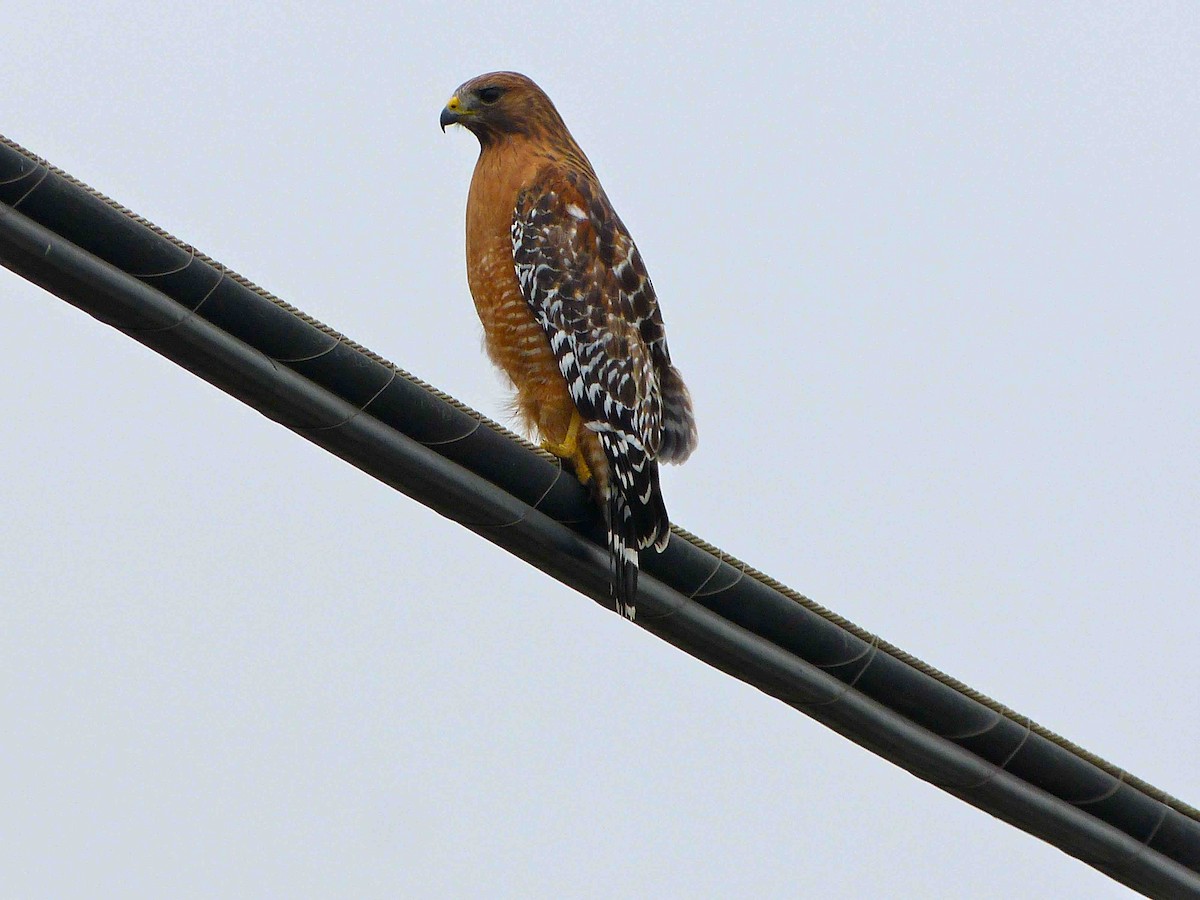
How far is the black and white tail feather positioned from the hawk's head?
1.05ft

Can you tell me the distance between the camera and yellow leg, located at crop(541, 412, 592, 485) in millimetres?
5965

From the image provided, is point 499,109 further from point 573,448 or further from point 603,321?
point 573,448

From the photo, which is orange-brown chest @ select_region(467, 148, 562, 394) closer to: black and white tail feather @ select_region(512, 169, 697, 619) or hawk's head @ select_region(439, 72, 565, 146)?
black and white tail feather @ select_region(512, 169, 697, 619)

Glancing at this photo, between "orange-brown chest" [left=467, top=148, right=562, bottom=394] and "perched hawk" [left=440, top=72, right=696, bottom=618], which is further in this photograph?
"orange-brown chest" [left=467, top=148, right=562, bottom=394]

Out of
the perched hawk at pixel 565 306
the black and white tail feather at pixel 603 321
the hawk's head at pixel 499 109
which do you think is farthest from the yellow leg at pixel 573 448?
the hawk's head at pixel 499 109

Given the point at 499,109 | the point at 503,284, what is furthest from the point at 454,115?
the point at 503,284

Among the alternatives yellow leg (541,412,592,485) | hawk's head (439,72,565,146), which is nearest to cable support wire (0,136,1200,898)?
yellow leg (541,412,592,485)

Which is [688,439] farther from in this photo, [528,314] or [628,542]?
[628,542]

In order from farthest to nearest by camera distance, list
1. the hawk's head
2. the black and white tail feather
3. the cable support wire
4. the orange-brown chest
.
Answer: the hawk's head
the orange-brown chest
the black and white tail feather
the cable support wire

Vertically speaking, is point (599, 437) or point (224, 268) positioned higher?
point (599, 437)

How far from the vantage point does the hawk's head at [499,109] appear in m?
6.85

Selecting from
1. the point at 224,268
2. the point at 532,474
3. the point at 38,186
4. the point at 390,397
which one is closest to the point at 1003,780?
the point at 532,474

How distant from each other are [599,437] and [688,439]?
542 millimetres

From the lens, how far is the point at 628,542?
466 cm
